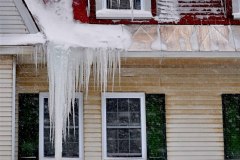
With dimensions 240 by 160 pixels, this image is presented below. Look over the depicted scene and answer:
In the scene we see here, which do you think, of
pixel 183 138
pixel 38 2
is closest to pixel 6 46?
pixel 38 2

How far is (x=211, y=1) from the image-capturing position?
12977 millimetres

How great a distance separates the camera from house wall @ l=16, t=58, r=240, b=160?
1270cm

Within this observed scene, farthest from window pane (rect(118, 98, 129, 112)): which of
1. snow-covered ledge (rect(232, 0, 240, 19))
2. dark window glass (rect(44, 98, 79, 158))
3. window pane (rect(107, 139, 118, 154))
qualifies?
snow-covered ledge (rect(232, 0, 240, 19))

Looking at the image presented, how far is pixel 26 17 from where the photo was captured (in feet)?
39.0

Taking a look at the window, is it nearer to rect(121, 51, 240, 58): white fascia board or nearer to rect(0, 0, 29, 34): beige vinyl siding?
rect(121, 51, 240, 58): white fascia board

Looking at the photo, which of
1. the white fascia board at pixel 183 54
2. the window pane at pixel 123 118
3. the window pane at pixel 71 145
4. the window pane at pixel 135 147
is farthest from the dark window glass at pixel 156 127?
the window pane at pixel 71 145

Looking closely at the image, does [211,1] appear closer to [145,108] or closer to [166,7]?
[166,7]

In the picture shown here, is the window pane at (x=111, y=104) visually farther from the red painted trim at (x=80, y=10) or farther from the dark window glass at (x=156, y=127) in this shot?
the red painted trim at (x=80, y=10)

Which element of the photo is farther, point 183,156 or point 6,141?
point 183,156

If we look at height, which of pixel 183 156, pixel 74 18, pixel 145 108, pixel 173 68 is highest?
pixel 74 18

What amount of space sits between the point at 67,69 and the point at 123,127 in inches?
74.0

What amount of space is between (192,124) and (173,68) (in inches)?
49.5

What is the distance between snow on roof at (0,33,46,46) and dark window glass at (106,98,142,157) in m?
2.14

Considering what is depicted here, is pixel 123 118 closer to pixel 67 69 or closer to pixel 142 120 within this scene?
pixel 142 120
